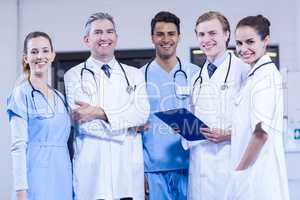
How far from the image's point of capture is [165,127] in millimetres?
2572

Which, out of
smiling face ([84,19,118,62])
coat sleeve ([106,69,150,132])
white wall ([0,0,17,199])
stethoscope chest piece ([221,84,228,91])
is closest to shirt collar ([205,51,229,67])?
stethoscope chest piece ([221,84,228,91])

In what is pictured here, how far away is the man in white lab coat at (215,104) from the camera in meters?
2.36

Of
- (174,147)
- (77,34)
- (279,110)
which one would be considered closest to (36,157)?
(174,147)

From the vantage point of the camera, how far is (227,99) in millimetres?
2354

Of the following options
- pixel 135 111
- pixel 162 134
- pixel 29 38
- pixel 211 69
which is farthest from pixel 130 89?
pixel 29 38

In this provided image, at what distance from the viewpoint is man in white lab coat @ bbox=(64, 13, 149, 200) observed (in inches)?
93.4

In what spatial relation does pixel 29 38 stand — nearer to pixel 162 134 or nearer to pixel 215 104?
pixel 162 134

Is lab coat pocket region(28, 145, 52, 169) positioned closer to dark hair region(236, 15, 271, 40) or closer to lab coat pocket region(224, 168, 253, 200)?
lab coat pocket region(224, 168, 253, 200)

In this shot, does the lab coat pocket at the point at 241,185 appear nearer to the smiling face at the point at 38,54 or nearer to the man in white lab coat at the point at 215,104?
the man in white lab coat at the point at 215,104

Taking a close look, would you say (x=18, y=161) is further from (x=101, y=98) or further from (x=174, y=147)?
(x=174, y=147)

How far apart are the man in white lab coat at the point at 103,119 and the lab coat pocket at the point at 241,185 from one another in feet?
1.72

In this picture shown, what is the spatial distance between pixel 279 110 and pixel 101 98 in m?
0.87

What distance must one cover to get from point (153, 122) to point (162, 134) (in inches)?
3.2

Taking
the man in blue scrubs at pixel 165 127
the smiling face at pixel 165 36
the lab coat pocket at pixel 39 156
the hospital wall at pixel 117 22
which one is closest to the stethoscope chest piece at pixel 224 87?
the man in blue scrubs at pixel 165 127
